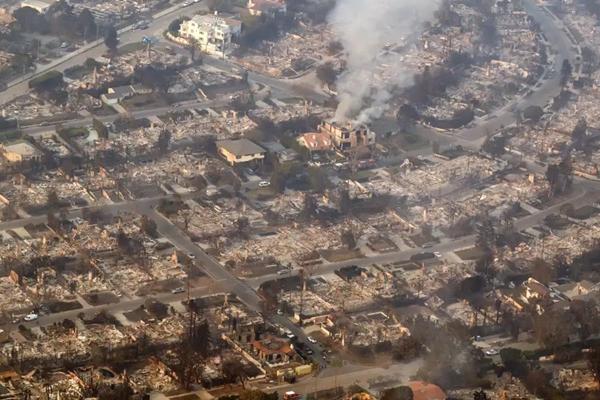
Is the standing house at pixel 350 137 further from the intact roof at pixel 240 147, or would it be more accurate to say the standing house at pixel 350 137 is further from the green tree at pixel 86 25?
the green tree at pixel 86 25

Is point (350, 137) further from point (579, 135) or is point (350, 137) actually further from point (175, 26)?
point (175, 26)

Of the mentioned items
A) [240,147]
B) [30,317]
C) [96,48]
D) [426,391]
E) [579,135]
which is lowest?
[96,48]

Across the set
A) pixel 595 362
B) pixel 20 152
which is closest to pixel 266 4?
pixel 20 152

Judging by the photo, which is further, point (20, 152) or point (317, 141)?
point (317, 141)

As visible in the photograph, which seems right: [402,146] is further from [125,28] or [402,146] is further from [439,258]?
[125,28]

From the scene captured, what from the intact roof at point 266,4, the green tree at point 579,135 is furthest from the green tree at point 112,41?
the green tree at point 579,135

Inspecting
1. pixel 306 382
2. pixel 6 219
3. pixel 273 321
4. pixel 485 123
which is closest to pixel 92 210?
pixel 6 219
